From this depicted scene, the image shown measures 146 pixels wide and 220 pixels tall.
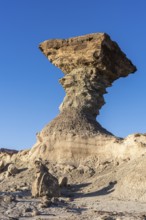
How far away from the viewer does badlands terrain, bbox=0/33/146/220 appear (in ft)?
40.0

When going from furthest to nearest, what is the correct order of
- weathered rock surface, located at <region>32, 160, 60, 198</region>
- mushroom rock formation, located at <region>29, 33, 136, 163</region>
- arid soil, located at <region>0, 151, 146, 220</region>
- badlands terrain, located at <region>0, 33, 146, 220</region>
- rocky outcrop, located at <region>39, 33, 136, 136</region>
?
rocky outcrop, located at <region>39, 33, 136, 136</region> → mushroom rock formation, located at <region>29, 33, 136, 163</region> → weathered rock surface, located at <region>32, 160, 60, 198</region> → badlands terrain, located at <region>0, 33, 146, 220</region> → arid soil, located at <region>0, 151, 146, 220</region>

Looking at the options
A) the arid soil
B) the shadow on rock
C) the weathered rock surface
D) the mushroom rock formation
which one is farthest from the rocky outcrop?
the weathered rock surface

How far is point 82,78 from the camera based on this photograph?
25.3m

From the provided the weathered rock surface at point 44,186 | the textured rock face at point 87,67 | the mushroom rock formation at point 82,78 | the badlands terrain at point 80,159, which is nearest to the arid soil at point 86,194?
the badlands terrain at point 80,159

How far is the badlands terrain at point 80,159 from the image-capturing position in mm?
12203

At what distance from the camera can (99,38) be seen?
2425 cm

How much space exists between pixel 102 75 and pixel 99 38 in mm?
2577

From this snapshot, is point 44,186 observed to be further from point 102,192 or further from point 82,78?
point 82,78

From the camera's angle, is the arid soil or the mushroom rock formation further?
the mushroom rock formation

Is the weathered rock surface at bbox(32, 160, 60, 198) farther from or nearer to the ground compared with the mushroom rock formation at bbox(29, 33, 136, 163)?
nearer to the ground

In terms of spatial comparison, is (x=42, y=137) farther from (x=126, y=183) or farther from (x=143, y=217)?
(x=143, y=217)

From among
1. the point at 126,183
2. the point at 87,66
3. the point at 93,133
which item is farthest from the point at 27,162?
the point at 126,183

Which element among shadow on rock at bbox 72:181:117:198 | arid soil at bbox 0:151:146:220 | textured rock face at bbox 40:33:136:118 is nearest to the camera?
arid soil at bbox 0:151:146:220

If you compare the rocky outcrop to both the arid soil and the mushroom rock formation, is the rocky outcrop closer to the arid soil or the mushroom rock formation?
the mushroom rock formation
